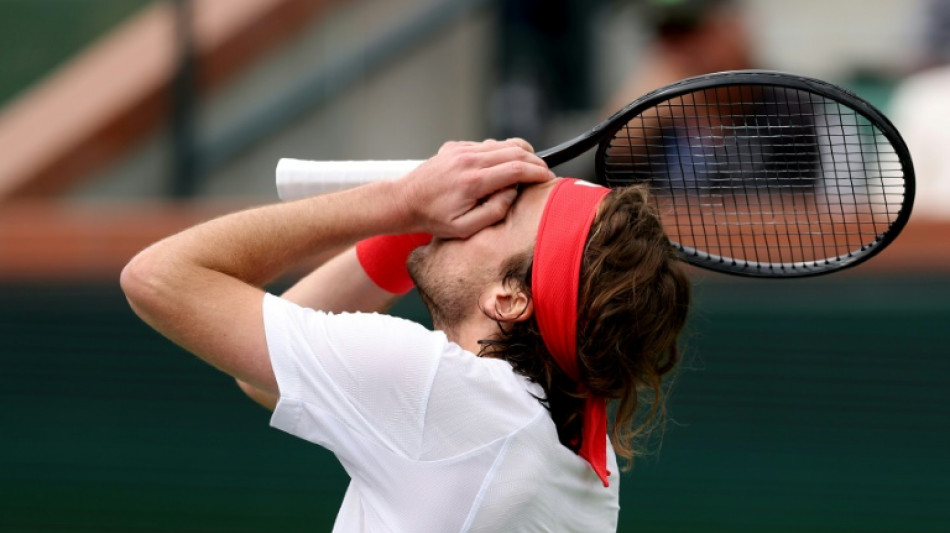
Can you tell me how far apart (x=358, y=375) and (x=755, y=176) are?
1.94 m

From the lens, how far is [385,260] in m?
2.62

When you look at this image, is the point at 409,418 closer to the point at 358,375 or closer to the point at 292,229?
Result: the point at 358,375

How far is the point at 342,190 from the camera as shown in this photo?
2451 millimetres

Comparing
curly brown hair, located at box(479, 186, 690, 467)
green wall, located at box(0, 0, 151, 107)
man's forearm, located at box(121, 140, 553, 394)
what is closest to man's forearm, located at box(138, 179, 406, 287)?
man's forearm, located at box(121, 140, 553, 394)

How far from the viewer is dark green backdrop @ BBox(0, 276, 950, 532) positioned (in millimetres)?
4941

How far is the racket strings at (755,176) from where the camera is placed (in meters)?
2.69

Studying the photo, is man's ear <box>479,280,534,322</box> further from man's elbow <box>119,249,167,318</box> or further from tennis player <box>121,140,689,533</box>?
man's elbow <box>119,249,167,318</box>

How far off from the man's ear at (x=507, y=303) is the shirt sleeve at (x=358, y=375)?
0.13 metres

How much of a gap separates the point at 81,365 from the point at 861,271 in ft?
9.48

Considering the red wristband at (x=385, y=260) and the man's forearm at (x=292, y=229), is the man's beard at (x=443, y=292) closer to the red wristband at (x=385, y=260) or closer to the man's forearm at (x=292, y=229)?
the man's forearm at (x=292, y=229)

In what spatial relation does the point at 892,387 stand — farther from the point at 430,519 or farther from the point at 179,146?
the point at 430,519

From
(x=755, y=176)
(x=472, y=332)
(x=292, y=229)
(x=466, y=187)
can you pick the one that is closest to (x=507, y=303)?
(x=472, y=332)

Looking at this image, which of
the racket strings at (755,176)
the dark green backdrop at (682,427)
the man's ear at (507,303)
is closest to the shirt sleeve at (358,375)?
the man's ear at (507,303)

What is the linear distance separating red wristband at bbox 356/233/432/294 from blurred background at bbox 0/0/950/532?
2.31 meters
